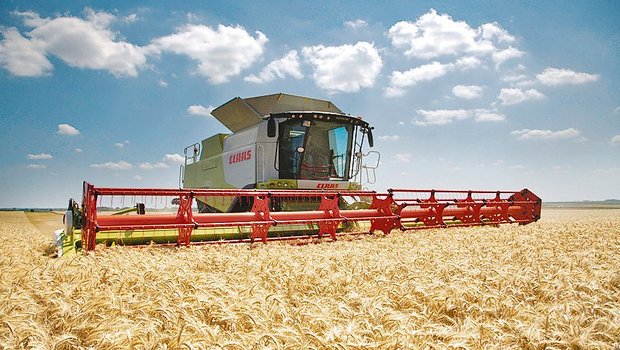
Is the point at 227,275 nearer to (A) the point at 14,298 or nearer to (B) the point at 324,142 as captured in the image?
(A) the point at 14,298

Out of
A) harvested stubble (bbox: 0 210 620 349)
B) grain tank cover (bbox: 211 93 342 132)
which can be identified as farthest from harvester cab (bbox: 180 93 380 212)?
harvested stubble (bbox: 0 210 620 349)

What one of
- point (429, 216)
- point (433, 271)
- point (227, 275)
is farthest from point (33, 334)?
point (429, 216)

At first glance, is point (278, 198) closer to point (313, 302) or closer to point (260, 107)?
point (260, 107)

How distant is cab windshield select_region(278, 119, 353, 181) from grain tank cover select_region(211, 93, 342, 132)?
125cm

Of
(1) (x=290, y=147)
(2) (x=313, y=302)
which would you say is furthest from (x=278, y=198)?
(2) (x=313, y=302)

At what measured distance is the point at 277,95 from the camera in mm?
10031

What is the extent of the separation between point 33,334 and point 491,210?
977 centimetres

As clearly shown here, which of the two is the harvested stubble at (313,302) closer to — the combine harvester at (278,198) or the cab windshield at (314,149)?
the combine harvester at (278,198)

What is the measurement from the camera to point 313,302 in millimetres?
2410

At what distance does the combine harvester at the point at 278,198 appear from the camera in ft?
18.5

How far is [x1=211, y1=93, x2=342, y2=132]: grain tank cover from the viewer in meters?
10.1

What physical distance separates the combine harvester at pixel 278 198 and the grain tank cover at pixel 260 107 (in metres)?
0.03

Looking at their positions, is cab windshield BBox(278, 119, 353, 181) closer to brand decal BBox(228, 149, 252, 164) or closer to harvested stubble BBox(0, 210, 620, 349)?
brand decal BBox(228, 149, 252, 164)

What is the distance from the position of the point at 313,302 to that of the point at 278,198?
19.2 ft
